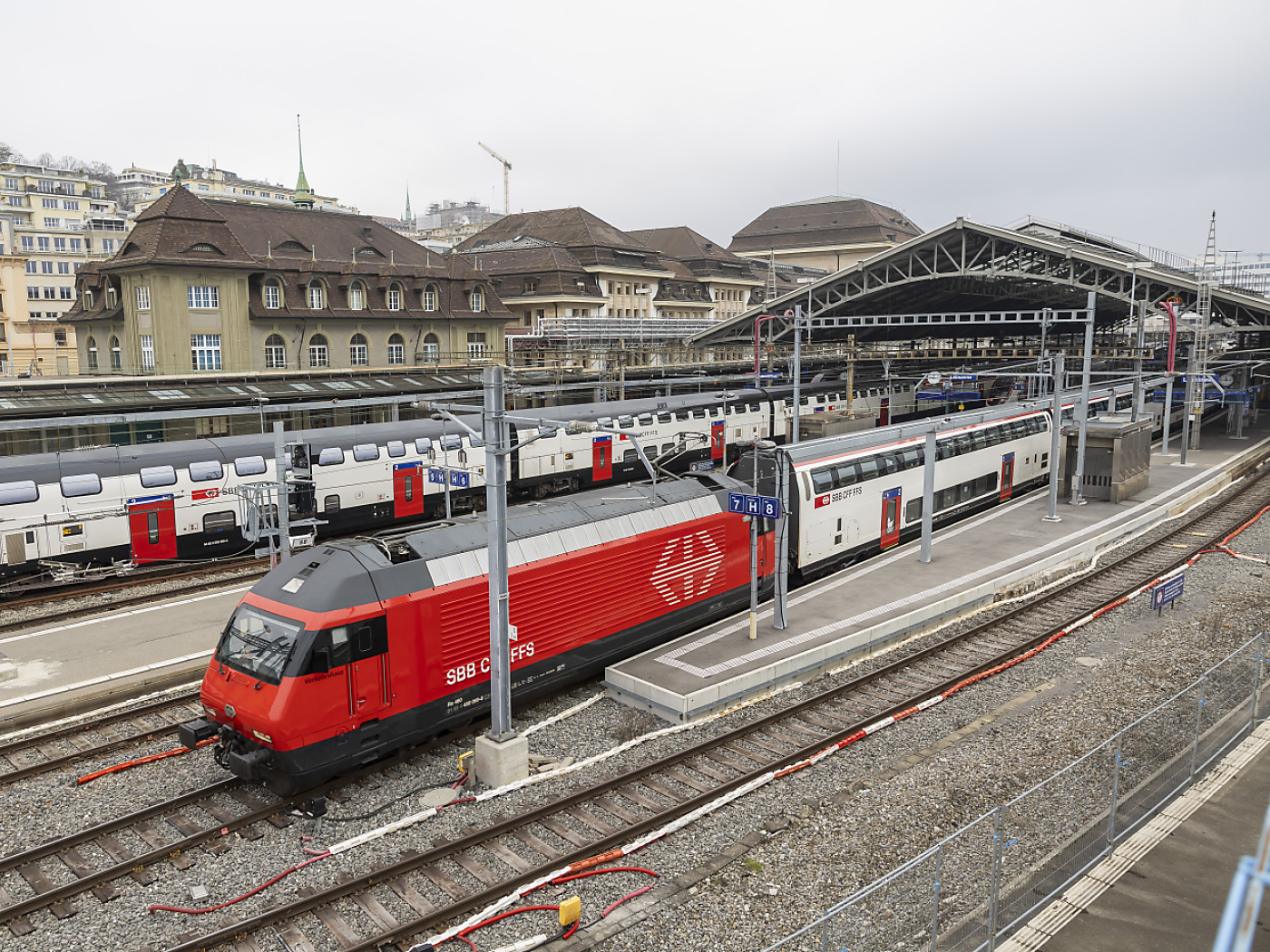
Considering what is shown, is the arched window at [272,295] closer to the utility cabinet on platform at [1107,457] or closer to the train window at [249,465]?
the train window at [249,465]

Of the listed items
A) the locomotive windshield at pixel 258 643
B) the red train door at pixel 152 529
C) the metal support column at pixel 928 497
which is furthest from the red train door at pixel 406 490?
the metal support column at pixel 928 497

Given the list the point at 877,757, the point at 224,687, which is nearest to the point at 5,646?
the point at 224,687

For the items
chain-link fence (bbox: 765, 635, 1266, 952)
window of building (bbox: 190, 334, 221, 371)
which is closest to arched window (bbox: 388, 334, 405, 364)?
window of building (bbox: 190, 334, 221, 371)

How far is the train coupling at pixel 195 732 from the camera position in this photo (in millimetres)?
12734

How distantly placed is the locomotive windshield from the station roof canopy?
32621 mm

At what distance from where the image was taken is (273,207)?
5350 cm

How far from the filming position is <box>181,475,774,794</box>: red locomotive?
12312mm

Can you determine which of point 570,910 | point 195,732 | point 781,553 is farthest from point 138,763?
point 781,553

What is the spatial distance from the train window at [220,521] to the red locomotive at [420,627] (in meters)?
13.4

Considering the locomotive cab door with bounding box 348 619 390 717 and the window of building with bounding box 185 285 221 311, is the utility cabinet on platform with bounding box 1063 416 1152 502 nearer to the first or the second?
the locomotive cab door with bounding box 348 619 390 717

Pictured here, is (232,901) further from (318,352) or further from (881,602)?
(318,352)

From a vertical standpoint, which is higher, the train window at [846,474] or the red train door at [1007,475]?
the train window at [846,474]

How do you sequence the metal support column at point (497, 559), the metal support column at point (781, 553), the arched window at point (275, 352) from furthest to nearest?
the arched window at point (275, 352) < the metal support column at point (781, 553) < the metal support column at point (497, 559)

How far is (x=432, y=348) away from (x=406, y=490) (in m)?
28.3
